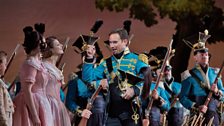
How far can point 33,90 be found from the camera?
21.3 ft

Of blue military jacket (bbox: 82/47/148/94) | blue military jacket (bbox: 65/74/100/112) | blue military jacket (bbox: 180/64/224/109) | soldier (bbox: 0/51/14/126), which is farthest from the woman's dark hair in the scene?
blue military jacket (bbox: 180/64/224/109)

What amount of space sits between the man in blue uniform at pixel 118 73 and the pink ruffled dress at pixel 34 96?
63cm

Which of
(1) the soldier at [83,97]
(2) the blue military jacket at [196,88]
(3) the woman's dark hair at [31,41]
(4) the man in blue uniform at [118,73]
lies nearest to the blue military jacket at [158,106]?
(2) the blue military jacket at [196,88]

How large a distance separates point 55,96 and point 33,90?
1.14 feet

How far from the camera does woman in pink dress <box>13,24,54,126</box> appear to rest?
6.23m

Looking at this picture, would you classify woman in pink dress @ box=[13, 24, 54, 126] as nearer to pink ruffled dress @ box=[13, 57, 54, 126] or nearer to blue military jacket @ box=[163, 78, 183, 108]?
pink ruffled dress @ box=[13, 57, 54, 126]

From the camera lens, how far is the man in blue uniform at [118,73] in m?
6.75

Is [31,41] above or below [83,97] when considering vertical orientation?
above

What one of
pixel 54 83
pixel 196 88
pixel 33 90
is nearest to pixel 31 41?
pixel 33 90

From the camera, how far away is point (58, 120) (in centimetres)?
674

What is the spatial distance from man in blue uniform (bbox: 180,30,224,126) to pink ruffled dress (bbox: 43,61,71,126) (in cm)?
205

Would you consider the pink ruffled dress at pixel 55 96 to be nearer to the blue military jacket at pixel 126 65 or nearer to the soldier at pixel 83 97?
the blue military jacket at pixel 126 65

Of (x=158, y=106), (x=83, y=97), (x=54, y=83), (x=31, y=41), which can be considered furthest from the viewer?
(x=158, y=106)

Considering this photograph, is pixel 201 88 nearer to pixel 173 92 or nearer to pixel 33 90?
pixel 173 92
